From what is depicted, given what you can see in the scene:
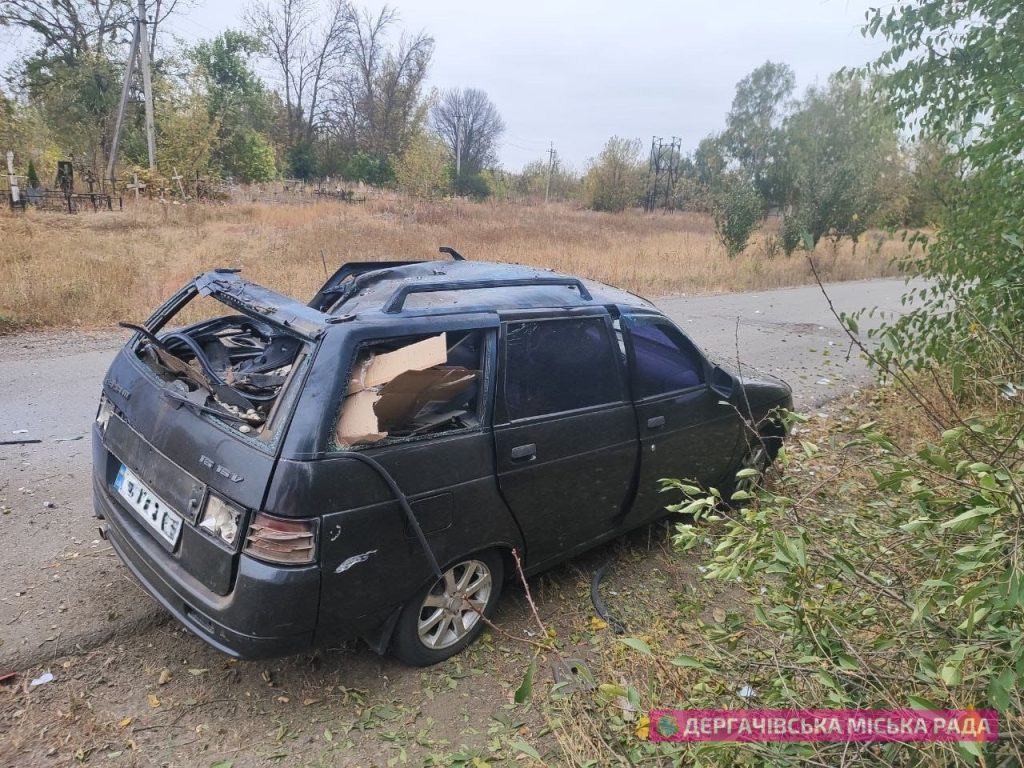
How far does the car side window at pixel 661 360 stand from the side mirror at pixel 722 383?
0.12m

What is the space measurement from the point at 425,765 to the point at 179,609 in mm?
1169

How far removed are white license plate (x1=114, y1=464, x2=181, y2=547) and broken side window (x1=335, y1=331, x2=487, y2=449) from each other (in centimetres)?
84

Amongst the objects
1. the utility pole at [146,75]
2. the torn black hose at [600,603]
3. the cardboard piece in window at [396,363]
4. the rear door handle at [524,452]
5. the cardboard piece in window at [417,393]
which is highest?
the utility pole at [146,75]

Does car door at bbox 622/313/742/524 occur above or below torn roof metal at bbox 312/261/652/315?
below

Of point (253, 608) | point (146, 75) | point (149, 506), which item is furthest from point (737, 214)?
point (146, 75)

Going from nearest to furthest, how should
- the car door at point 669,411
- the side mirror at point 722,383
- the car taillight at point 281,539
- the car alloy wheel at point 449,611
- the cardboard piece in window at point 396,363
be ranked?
the car taillight at point 281,539
the cardboard piece in window at point 396,363
the car alloy wheel at point 449,611
the car door at point 669,411
the side mirror at point 722,383

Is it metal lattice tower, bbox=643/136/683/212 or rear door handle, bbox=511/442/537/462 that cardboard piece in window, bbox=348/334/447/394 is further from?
metal lattice tower, bbox=643/136/683/212

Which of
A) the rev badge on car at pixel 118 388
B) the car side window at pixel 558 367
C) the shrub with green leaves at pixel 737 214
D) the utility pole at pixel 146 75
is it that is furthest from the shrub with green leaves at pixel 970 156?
the utility pole at pixel 146 75

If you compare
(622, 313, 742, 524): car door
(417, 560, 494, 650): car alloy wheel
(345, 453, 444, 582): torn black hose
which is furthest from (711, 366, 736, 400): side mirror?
(345, 453, 444, 582): torn black hose

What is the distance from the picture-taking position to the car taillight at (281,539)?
2322 mm

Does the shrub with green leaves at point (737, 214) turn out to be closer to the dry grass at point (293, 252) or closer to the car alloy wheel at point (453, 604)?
the dry grass at point (293, 252)

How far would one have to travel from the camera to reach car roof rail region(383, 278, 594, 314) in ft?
9.27

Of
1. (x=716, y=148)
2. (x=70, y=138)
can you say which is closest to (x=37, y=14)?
(x=70, y=138)

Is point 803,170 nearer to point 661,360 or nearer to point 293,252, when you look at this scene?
point 293,252
